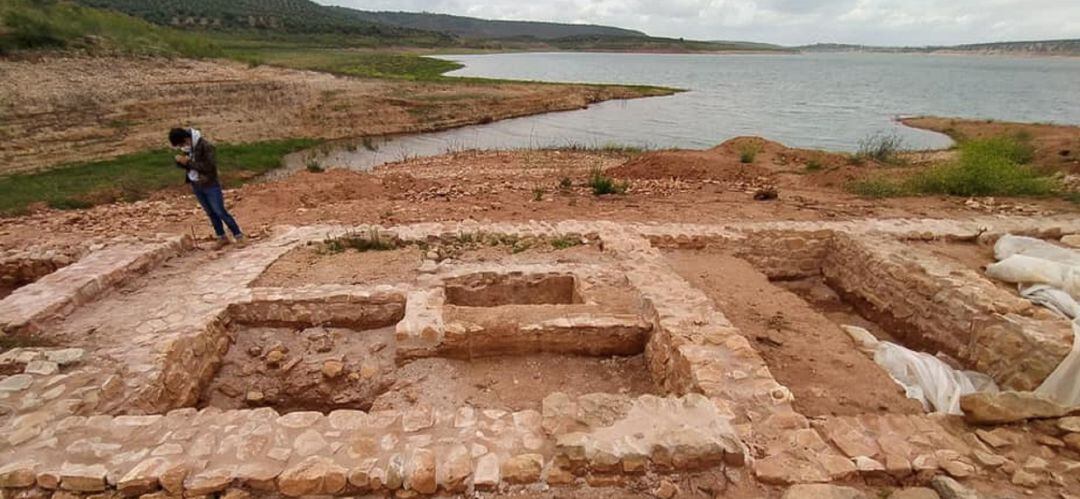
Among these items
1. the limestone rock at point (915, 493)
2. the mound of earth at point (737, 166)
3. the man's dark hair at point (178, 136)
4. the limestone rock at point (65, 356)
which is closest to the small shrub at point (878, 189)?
the mound of earth at point (737, 166)

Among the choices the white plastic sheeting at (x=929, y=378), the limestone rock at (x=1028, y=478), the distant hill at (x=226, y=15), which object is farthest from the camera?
the distant hill at (x=226, y=15)

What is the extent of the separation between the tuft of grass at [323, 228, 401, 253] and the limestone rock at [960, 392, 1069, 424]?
21.5ft

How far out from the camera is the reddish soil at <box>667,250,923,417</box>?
457cm

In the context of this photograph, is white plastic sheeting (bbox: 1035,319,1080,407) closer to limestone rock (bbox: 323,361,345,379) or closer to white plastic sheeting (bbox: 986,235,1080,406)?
white plastic sheeting (bbox: 986,235,1080,406)

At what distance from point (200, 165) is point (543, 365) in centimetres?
514

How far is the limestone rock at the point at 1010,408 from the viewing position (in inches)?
153

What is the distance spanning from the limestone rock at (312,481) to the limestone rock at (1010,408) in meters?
4.46

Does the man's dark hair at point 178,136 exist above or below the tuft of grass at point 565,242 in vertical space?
above

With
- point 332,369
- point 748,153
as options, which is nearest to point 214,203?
point 332,369

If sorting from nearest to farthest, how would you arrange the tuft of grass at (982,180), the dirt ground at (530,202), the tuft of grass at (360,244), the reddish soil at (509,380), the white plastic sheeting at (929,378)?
the white plastic sheeting at (929,378) → the reddish soil at (509,380) → the tuft of grass at (360,244) → the dirt ground at (530,202) → the tuft of grass at (982,180)

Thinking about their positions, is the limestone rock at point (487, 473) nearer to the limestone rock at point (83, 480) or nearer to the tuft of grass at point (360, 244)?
the limestone rock at point (83, 480)

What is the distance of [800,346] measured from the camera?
5.48m

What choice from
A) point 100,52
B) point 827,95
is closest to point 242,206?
point 100,52

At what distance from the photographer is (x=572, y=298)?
267 inches
